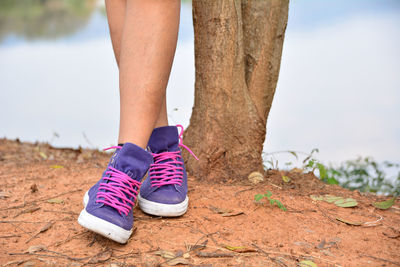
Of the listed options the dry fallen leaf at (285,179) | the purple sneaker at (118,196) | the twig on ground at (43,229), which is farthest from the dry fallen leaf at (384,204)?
the twig on ground at (43,229)

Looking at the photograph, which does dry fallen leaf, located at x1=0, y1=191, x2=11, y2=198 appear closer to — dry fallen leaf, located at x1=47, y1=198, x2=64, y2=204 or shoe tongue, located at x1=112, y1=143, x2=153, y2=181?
dry fallen leaf, located at x1=47, y1=198, x2=64, y2=204

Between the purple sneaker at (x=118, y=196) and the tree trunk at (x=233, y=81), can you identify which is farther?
the tree trunk at (x=233, y=81)

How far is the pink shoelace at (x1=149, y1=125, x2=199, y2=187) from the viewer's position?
1796 millimetres

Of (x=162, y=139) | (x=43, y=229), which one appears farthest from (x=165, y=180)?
(x=43, y=229)

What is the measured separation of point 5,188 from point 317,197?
166cm

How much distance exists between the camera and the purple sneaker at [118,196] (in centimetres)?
147

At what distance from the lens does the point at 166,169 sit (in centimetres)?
182

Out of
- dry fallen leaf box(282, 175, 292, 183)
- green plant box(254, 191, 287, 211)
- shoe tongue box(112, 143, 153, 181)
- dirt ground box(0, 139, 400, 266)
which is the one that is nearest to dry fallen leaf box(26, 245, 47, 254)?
dirt ground box(0, 139, 400, 266)

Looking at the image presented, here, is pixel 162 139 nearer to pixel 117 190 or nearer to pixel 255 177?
pixel 117 190

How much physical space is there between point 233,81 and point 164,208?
80 centimetres

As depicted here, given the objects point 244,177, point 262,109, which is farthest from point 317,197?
point 262,109

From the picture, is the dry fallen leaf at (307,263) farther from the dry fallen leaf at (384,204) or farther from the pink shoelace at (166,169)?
the dry fallen leaf at (384,204)

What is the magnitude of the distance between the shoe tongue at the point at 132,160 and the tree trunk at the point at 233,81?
63 cm

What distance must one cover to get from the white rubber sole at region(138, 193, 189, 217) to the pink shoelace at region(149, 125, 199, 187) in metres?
0.09
